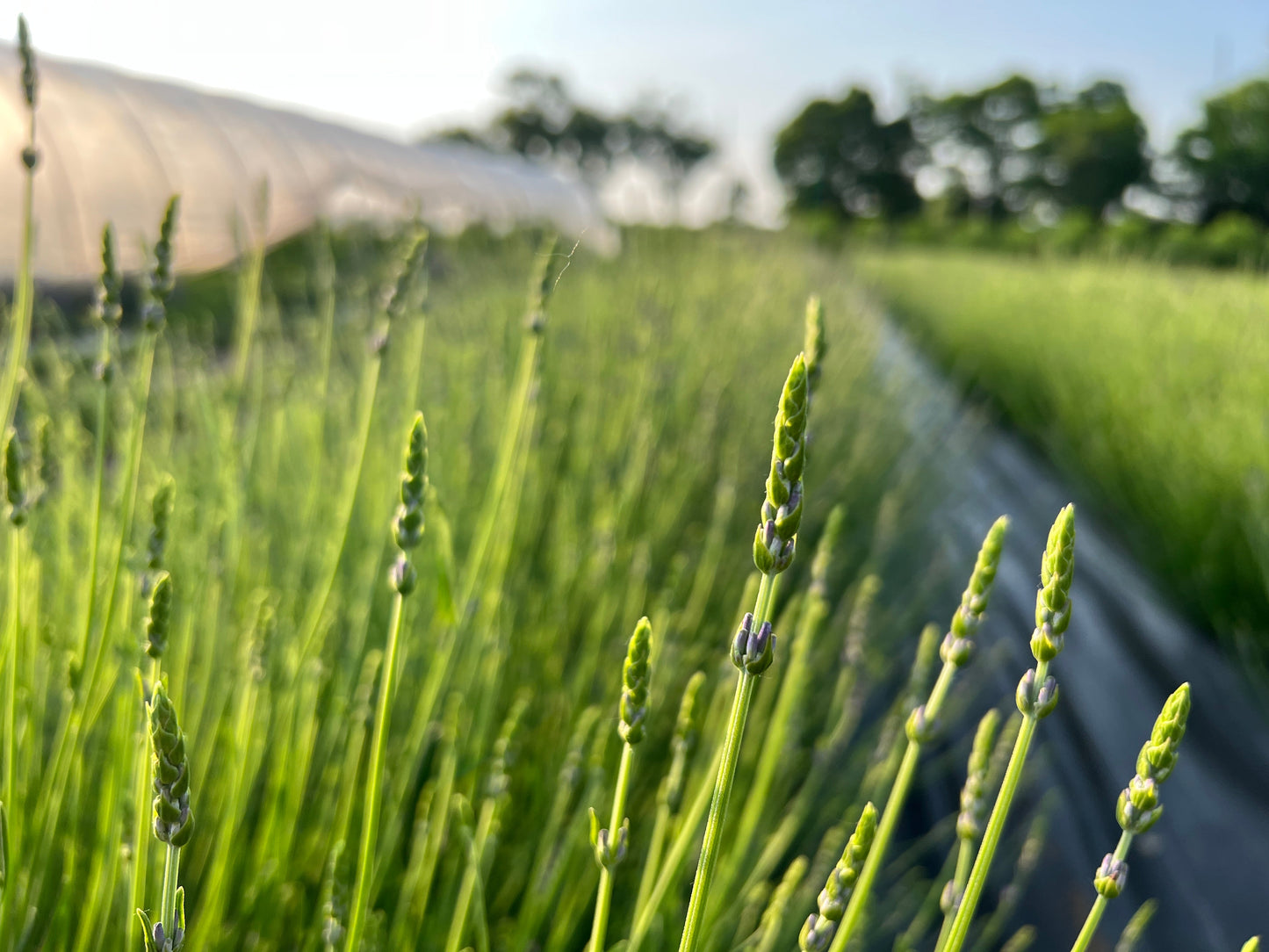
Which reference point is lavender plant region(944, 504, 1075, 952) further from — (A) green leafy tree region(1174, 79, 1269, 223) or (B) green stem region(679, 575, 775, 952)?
(A) green leafy tree region(1174, 79, 1269, 223)

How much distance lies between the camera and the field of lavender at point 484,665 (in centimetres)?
44

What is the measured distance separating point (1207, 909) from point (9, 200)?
5.76 m

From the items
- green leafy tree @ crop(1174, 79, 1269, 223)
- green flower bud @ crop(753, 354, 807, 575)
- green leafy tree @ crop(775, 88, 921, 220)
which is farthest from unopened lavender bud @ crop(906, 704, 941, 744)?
green leafy tree @ crop(775, 88, 921, 220)

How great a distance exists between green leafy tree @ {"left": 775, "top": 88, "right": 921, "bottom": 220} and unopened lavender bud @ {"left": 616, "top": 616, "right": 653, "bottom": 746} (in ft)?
81.0

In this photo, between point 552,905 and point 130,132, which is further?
point 130,132

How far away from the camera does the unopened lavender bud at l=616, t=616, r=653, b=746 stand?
1.18 feet

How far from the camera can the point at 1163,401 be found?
317cm

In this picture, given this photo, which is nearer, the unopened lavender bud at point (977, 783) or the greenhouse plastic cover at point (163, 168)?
the unopened lavender bud at point (977, 783)

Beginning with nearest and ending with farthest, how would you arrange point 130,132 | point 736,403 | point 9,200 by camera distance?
point 736,403, point 9,200, point 130,132

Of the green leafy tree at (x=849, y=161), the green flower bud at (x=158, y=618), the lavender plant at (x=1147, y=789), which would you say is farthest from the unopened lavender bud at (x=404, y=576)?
the green leafy tree at (x=849, y=161)

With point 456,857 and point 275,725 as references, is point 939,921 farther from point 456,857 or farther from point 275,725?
point 275,725

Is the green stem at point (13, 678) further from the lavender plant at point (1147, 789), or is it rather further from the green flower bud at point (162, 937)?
the lavender plant at point (1147, 789)

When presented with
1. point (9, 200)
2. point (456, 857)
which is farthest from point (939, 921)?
point (9, 200)

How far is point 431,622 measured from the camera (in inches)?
46.0
